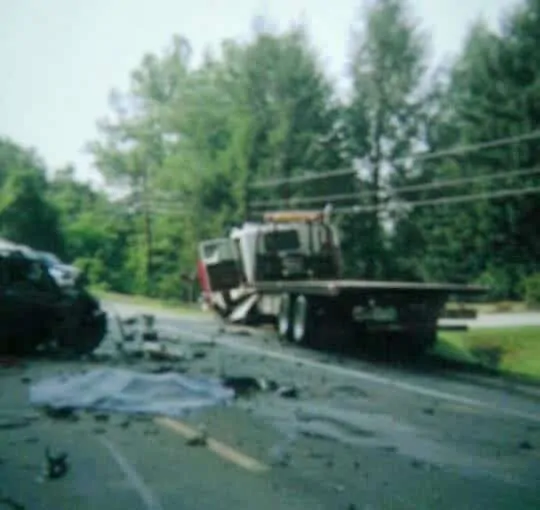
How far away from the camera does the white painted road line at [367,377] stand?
10.1 metres

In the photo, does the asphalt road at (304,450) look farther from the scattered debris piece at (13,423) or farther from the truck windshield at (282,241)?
the truck windshield at (282,241)

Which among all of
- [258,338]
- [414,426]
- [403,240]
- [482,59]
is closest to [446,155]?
[403,240]

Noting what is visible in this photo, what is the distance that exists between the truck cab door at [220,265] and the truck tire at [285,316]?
11.1 ft

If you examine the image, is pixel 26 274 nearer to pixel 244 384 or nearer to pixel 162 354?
pixel 162 354

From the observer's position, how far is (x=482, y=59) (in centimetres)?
3453

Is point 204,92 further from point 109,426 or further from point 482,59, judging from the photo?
point 109,426

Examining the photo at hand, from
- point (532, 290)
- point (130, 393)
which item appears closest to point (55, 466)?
point (130, 393)

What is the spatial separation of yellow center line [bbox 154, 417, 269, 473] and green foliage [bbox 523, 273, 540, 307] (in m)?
20.0

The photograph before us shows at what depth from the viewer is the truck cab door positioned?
879 inches

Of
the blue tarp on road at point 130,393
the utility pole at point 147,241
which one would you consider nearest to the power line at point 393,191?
the utility pole at point 147,241

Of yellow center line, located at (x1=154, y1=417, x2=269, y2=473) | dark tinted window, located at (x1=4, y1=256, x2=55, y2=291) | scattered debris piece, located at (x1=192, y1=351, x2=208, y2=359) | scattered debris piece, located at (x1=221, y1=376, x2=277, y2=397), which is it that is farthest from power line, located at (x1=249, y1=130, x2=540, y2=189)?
yellow center line, located at (x1=154, y1=417, x2=269, y2=473)

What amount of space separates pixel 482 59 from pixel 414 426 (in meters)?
28.1

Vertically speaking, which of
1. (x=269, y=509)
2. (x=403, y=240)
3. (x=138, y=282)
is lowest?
(x=269, y=509)

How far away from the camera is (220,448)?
7.60 m
